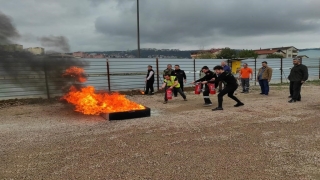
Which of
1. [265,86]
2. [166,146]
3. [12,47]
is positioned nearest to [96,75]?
[12,47]

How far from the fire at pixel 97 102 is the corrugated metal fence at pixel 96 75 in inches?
42.9

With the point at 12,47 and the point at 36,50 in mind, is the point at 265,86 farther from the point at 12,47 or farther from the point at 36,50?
the point at 12,47

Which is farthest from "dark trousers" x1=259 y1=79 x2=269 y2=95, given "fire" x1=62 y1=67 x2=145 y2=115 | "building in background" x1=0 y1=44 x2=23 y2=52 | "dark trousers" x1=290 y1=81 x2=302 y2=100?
"building in background" x1=0 y1=44 x2=23 y2=52

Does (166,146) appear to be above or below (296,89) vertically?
below

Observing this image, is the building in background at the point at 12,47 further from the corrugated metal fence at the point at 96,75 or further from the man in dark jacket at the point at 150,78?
the man in dark jacket at the point at 150,78

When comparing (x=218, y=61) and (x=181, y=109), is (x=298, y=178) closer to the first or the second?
(x=181, y=109)

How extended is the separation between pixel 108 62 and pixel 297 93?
363 inches

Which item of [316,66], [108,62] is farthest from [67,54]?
[316,66]

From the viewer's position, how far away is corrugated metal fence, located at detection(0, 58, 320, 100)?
980cm

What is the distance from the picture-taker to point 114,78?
14.4 m

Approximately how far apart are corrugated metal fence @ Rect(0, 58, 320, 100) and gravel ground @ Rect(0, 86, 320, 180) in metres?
2.38

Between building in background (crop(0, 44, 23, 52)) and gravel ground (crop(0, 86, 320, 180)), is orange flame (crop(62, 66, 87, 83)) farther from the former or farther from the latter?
gravel ground (crop(0, 86, 320, 180))

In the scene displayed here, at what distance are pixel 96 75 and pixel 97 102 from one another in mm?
6167

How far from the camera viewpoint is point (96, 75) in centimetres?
1381
